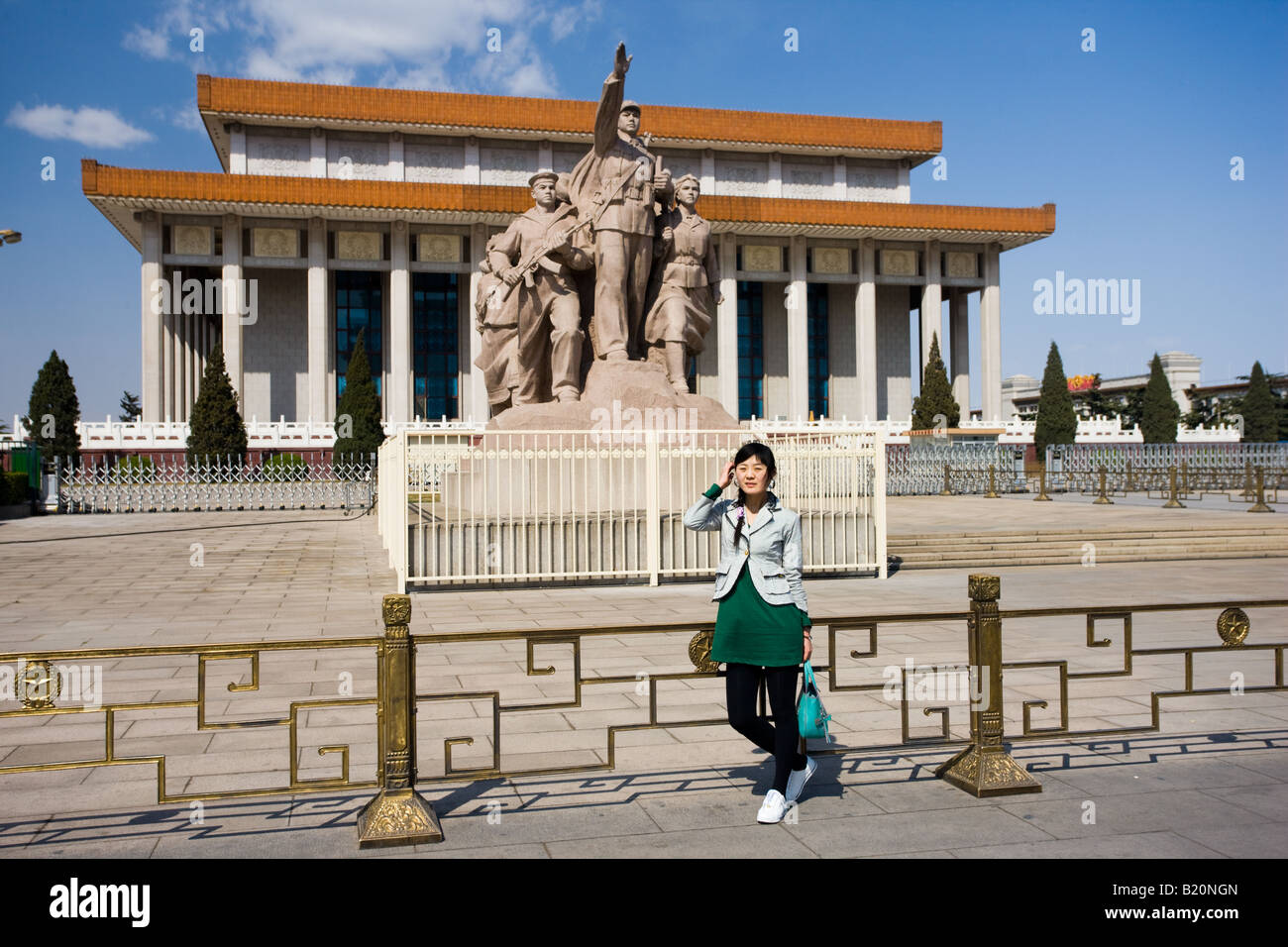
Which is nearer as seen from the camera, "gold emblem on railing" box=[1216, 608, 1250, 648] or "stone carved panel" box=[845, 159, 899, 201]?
"gold emblem on railing" box=[1216, 608, 1250, 648]

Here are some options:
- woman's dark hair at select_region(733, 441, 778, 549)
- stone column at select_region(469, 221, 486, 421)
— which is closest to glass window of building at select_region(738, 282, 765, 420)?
stone column at select_region(469, 221, 486, 421)

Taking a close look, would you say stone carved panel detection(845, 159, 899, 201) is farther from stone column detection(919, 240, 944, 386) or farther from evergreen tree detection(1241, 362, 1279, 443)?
evergreen tree detection(1241, 362, 1279, 443)

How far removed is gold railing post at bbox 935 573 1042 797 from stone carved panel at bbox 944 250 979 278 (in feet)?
157

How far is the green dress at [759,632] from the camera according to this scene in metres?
3.84

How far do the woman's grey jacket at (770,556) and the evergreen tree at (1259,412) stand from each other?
53718 mm

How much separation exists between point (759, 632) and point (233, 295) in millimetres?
43440

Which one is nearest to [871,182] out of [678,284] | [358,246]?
[358,246]

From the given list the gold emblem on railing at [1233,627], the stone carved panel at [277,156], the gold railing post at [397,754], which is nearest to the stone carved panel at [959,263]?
the stone carved panel at [277,156]

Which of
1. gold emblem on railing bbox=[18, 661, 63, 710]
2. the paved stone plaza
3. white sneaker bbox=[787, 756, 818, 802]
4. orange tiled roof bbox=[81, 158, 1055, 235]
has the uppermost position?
orange tiled roof bbox=[81, 158, 1055, 235]

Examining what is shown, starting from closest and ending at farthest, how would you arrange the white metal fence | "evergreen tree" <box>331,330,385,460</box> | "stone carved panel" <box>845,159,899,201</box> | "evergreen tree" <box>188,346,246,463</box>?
Answer: 1. the white metal fence
2. "evergreen tree" <box>188,346,246,463</box>
3. "evergreen tree" <box>331,330,385,460</box>
4. "stone carved panel" <box>845,159,899,201</box>

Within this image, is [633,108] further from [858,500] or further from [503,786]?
[503,786]

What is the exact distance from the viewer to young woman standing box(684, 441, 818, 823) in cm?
385

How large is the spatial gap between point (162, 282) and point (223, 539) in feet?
94.1
